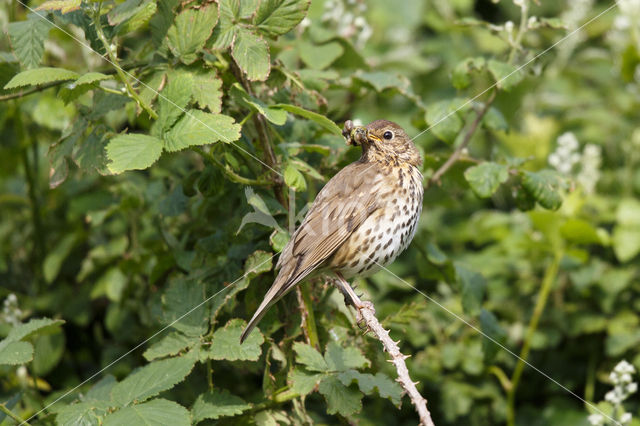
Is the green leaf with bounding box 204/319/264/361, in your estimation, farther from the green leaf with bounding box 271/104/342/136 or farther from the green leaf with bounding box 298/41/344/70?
the green leaf with bounding box 298/41/344/70

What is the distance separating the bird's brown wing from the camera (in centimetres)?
277

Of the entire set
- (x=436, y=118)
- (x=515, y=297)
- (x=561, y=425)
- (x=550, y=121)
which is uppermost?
(x=436, y=118)

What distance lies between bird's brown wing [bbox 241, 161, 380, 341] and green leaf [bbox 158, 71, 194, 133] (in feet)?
2.11

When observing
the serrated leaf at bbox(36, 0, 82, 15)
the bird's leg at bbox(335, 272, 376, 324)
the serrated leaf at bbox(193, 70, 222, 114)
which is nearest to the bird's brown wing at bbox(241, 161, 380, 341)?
the bird's leg at bbox(335, 272, 376, 324)

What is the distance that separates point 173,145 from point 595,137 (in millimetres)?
3960

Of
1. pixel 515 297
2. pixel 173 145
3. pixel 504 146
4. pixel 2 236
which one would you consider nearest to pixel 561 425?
pixel 515 297

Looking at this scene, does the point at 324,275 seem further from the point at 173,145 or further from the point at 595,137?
the point at 595,137

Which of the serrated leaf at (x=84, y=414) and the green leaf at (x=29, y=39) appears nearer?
the serrated leaf at (x=84, y=414)

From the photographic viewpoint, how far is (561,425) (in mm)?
4484

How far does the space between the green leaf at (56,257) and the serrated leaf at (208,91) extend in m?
1.99

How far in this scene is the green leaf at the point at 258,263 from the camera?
9.46 ft

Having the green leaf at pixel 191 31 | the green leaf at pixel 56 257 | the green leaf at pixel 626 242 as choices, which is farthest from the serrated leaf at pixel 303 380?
the green leaf at pixel 626 242

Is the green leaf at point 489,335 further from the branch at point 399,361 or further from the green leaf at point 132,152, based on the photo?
the green leaf at point 132,152

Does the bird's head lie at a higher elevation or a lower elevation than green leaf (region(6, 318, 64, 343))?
higher
